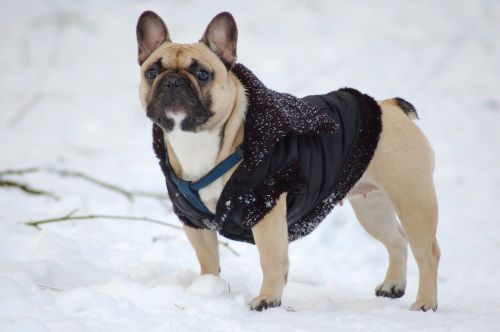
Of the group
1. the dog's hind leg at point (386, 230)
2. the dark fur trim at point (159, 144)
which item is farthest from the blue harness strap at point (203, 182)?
the dog's hind leg at point (386, 230)

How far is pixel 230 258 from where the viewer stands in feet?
16.1

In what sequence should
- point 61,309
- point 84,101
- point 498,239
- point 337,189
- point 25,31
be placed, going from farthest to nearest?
point 25,31 → point 84,101 → point 498,239 → point 337,189 → point 61,309

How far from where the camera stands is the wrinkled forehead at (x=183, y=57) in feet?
10.7

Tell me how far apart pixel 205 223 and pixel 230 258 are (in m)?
1.54

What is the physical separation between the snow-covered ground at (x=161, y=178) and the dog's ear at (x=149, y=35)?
51.7 inches

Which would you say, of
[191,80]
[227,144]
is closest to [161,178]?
[227,144]

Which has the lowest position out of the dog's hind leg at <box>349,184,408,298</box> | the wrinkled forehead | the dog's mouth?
the dog's hind leg at <box>349,184,408,298</box>

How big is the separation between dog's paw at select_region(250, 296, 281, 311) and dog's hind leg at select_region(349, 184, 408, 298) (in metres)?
1.14

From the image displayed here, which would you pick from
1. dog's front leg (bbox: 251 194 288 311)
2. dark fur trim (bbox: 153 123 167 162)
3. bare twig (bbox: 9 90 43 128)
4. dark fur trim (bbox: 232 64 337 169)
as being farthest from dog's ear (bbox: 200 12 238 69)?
bare twig (bbox: 9 90 43 128)

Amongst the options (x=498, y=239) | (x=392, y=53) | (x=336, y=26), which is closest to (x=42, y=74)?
(x=336, y=26)

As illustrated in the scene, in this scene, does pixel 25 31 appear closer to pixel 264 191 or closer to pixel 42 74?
pixel 42 74

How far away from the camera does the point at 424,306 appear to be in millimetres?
3633

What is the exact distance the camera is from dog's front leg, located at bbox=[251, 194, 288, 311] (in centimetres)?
323

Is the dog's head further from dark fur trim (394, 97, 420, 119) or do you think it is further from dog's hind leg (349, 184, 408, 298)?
dog's hind leg (349, 184, 408, 298)
